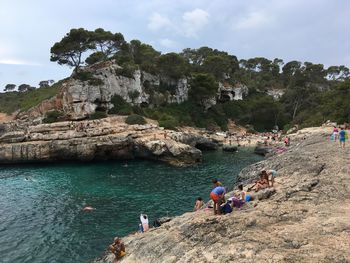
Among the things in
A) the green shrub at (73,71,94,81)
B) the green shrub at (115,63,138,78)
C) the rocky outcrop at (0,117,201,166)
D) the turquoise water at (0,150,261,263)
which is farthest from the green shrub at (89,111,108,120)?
the turquoise water at (0,150,261,263)

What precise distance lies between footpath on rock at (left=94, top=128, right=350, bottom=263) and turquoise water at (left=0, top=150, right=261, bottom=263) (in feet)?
20.6

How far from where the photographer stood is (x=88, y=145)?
55688 mm

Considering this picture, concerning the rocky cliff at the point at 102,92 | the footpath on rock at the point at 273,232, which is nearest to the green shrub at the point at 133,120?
the rocky cliff at the point at 102,92

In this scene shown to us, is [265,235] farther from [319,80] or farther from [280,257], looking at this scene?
[319,80]

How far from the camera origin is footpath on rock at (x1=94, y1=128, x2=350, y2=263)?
1134cm

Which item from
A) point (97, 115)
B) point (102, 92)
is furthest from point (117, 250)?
point (102, 92)

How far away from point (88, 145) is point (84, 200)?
2322cm

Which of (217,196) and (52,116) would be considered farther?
(52,116)

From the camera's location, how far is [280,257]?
10.9 meters

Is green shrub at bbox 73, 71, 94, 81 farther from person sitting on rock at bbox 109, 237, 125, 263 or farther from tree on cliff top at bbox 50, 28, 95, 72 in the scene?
person sitting on rock at bbox 109, 237, 125, 263

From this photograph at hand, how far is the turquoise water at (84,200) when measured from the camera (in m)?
22.6

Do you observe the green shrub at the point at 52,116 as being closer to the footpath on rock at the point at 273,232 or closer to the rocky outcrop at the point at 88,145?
the rocky outcrop at the point at 88,145

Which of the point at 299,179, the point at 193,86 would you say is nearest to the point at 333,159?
the point at 299,179

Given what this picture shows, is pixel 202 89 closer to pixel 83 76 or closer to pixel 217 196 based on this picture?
pixel 83 76
